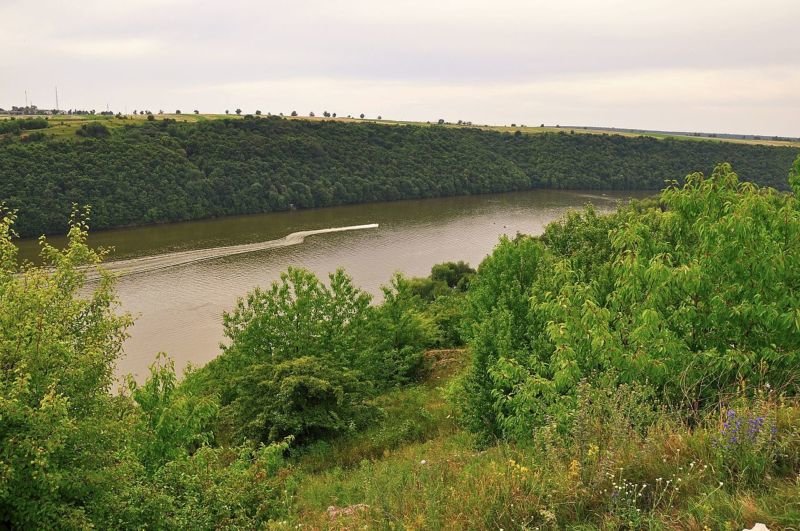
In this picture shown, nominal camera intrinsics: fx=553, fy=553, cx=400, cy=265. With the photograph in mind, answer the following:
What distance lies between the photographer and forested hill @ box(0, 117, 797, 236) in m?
70.6

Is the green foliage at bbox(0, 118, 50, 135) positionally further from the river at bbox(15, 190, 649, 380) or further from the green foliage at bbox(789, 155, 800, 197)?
the green foliage at bbox(789, 155, 800, 197)

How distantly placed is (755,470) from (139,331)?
40246 mm

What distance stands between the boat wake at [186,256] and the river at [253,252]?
10cm

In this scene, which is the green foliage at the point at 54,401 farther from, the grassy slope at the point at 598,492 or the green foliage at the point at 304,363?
the green foliage at the point at 304,363

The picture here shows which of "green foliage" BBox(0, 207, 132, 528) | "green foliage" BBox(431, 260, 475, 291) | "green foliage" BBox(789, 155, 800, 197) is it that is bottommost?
"green foliage" BBox(431, 260, 475, 291)

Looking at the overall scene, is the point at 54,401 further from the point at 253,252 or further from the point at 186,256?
the point at 253,252

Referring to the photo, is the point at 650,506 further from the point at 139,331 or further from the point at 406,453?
the point at 139,331

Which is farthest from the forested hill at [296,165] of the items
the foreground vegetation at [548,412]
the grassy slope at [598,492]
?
the grassy slope at [598,492]

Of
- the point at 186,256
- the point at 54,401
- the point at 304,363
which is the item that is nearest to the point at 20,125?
the point at 186,256

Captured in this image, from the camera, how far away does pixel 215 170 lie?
85062 mm

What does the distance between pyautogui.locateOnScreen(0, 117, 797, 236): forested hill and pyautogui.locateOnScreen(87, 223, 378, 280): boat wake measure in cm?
1802

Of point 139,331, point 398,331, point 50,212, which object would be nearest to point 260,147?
point 50,212

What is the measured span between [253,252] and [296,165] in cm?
3911

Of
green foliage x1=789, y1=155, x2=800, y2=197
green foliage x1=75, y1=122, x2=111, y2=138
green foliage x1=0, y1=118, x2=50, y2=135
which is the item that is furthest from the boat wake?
green foliage x1=789, y1=155, x2=800, y2=197
